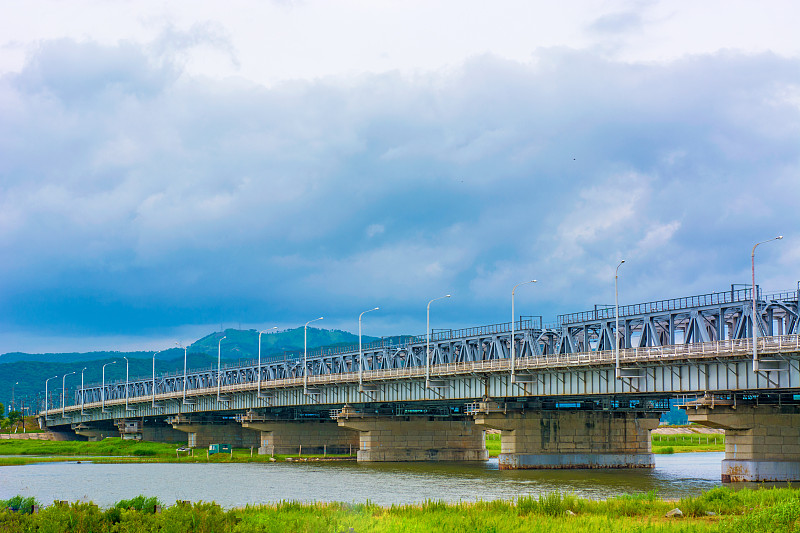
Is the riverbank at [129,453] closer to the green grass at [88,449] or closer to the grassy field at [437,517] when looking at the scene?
the green grass at [88,449]

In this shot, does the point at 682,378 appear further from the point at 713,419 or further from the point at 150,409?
the point at 150,409

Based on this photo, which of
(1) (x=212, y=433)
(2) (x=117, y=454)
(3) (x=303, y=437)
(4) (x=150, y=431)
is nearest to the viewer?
(3) (x=303, y=437)

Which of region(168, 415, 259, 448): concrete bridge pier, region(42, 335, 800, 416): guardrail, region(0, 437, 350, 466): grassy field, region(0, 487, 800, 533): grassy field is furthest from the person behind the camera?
region(168, 415, 259, 448): concrete bridge pier

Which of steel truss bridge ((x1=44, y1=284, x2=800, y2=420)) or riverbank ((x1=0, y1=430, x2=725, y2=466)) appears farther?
riverbank ((x1=0, y1=430, x2=725, y2=466))

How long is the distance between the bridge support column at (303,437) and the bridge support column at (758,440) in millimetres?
82193

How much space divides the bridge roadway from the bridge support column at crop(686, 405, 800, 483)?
96 millimetres

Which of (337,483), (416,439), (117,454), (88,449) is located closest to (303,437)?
(416,439)

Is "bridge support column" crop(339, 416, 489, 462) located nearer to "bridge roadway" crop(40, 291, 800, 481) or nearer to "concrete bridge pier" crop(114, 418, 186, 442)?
"bridge roadway" crop(40, 291, 800, 481)

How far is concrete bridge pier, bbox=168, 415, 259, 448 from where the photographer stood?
16438 centimetres

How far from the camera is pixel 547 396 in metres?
90.0

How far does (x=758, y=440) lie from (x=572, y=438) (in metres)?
33.4

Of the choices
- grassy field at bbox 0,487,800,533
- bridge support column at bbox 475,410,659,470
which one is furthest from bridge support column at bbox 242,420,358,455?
grassy field at bbox 0,487,800,533

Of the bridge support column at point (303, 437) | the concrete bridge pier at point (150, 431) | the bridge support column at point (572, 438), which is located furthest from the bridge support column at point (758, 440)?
the concrete bridge pier at point (150, 431)

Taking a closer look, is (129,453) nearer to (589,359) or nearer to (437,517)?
(589,359)
